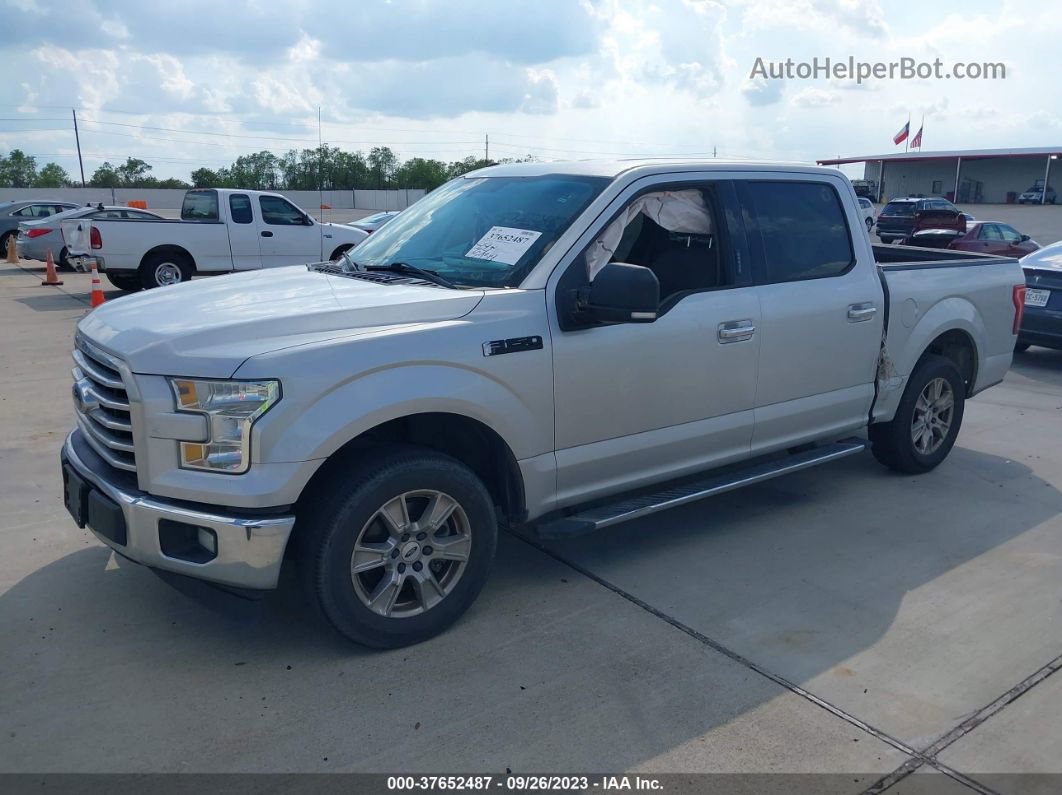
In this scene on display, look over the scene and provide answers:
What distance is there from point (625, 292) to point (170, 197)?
5932 centimetres

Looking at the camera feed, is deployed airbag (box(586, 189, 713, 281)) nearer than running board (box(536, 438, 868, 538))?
No

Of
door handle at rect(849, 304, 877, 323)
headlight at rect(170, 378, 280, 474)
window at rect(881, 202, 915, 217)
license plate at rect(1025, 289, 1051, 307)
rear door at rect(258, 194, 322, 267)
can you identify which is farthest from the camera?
window at rect(881, 202, 915, 217)

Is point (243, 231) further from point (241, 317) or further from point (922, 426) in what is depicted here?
point (241, 317)

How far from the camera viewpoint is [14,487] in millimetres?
5582

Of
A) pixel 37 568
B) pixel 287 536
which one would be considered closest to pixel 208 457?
pixel 287 536

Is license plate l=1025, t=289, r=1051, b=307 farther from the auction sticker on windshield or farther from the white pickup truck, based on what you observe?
the white pickup truck

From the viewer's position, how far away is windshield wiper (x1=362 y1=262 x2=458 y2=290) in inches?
165

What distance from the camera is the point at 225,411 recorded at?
10.8ft

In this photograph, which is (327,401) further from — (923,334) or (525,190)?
(923,334)

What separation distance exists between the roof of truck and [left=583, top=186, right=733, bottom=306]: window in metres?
0.13

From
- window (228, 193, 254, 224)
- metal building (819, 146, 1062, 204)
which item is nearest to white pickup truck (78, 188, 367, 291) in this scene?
window (228, 193, 254, 224)

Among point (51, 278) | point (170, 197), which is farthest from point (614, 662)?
point (170, 197)

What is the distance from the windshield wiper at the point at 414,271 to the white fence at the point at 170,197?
48.4 m

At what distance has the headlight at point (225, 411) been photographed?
3.30 m
